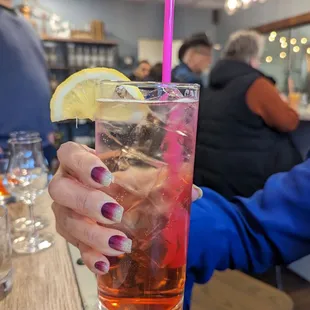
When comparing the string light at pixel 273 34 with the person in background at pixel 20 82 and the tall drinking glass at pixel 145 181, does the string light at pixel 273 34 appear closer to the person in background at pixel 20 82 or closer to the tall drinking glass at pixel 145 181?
the person in background at pixel 20 82

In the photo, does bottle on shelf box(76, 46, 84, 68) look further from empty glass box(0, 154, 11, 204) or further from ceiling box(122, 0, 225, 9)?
empty glass box(0, 154, 11, 204)

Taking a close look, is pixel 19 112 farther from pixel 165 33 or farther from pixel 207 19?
pixel 207 19

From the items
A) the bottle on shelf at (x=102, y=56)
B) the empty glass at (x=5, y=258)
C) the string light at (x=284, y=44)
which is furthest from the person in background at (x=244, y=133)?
the bottle on shelf at (x=102, y=56)

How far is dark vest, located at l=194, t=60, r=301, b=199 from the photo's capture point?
2.18m

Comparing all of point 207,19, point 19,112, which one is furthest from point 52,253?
point 207,19

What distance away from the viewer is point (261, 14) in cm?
566

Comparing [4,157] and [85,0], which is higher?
[85,0]

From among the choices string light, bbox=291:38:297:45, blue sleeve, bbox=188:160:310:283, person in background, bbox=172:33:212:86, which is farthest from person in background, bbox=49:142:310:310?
string light, bbox=291:38:297:45

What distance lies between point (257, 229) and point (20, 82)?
1.26m

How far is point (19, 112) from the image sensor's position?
165 centimetres

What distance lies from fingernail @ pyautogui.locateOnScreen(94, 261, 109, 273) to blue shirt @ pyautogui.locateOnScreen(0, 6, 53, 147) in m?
1.26

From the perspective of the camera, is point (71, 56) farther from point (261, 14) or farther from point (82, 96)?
point (82, 96)

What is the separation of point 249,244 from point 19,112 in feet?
4.02

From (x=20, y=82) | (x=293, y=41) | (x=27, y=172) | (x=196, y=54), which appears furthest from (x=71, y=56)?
(x=27, y=172)
